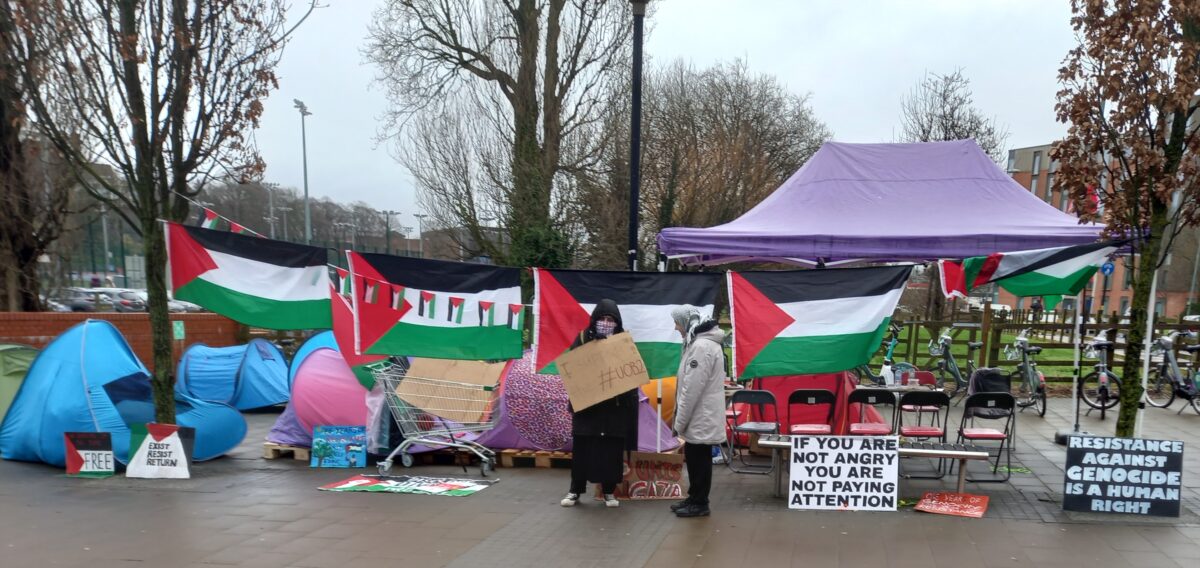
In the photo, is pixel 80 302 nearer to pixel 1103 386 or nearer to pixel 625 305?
pixel 625 305

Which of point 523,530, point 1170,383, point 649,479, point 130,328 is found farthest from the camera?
point 130,328

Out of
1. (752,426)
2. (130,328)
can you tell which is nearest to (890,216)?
(752,426)

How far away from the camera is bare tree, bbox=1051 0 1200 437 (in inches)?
232

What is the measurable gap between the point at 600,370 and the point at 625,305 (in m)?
0.92

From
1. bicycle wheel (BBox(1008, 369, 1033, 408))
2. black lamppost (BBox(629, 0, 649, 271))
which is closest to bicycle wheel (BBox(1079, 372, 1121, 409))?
bicycle wheel (BBox(1008, 369, 1033, 408))

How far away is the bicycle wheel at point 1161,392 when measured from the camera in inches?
460

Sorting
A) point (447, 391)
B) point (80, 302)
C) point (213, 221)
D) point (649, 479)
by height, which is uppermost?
point (213, 221)

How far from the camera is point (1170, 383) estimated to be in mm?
11656

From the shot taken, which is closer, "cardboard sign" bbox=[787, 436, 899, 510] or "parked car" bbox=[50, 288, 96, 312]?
"cardboard sign" bbox=[787, 436, 899, 510]

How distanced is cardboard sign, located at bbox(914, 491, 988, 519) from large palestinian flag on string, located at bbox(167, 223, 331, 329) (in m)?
5.99

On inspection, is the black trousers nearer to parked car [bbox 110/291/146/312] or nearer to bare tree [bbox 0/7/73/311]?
bare tree [bbox 0/7/73/311]

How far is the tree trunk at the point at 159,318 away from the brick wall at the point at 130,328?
7.75 ft

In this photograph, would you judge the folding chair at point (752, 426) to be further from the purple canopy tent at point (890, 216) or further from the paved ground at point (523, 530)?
the purple canopy tent at point (890, 216)

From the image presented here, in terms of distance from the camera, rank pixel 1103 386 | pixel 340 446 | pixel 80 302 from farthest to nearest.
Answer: pixel 80 302 → pixel 1103 386 → pixel 340 446
